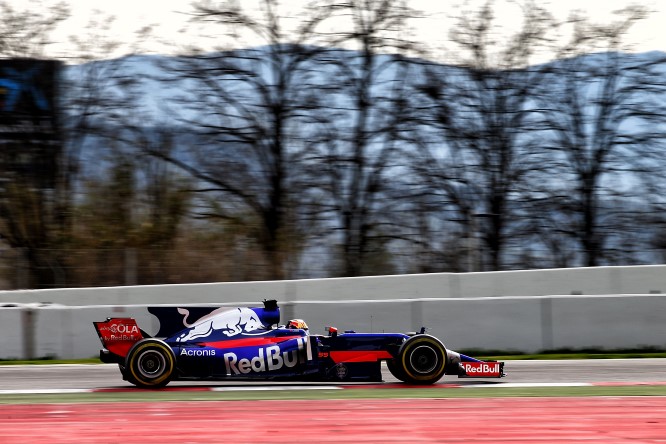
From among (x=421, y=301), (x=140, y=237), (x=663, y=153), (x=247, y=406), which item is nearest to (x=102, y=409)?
(x=247, y=406)

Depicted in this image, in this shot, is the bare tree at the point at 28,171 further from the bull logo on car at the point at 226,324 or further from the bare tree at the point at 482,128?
the bull logo on car at the point at 226,324

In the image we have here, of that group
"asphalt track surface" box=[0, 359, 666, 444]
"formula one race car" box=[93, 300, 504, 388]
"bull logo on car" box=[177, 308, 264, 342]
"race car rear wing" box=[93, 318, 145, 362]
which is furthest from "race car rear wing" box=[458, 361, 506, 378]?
"race car rear wing" box=[93, 318, 145, 362]

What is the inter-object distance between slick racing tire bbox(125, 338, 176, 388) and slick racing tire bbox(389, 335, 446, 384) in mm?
2759

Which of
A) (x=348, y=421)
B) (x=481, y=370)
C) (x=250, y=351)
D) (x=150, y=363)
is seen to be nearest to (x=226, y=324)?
(x=250, y=351)

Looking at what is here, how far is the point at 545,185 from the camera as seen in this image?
26.9 m

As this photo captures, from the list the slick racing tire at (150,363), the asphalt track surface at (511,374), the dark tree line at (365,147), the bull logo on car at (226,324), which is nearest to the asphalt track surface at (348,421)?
the slick racing tire at (150,363)

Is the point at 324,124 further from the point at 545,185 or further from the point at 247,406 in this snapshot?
the point at 247,406

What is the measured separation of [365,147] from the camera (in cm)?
2636

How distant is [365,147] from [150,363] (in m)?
Result: 15.6

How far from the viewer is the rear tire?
11.6 metres

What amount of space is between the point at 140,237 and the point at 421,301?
34.9 ft

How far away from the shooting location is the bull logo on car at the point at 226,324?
1146 cm

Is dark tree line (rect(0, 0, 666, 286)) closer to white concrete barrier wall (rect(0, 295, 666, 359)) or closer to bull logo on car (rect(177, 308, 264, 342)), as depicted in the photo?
white concrete barrier wall (rect(0, 295, 666, 359))

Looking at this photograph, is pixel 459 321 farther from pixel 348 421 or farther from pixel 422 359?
pixel 348 421
